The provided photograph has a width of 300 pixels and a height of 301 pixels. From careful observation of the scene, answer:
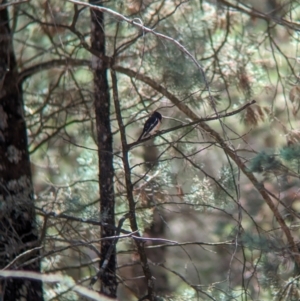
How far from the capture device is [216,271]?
8797 millimetres

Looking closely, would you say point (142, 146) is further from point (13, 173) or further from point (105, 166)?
point (13, 173)

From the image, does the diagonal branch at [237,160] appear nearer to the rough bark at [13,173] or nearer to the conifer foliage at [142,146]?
the conifer foliage at [142,146]

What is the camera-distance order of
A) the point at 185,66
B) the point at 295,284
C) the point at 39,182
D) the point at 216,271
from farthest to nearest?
the point at 216,271 < the point at 39,182 < the point at 185,66 < the point at 295,284

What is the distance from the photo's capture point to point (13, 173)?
15.1ft

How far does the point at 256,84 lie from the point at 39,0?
1.59 metres

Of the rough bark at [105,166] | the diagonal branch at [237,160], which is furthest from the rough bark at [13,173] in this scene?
the diagonal branch at [237,160]

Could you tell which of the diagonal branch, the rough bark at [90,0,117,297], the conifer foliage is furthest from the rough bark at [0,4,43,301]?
the diagonal branch

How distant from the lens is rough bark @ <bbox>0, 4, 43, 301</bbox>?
4.35 m

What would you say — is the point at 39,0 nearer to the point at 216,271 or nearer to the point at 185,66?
the point at 185,66

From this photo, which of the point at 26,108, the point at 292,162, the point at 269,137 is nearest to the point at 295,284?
the point at 292,162

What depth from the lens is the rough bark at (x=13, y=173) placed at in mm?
4352

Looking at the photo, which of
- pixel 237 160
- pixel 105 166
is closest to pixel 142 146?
pixel 105 166

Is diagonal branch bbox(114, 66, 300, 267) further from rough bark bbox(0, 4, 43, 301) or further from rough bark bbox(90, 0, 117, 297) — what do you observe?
rough bark bbox(0, 4, 43, 301)

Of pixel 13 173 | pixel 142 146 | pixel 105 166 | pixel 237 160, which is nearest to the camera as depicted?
pixel 237 160
